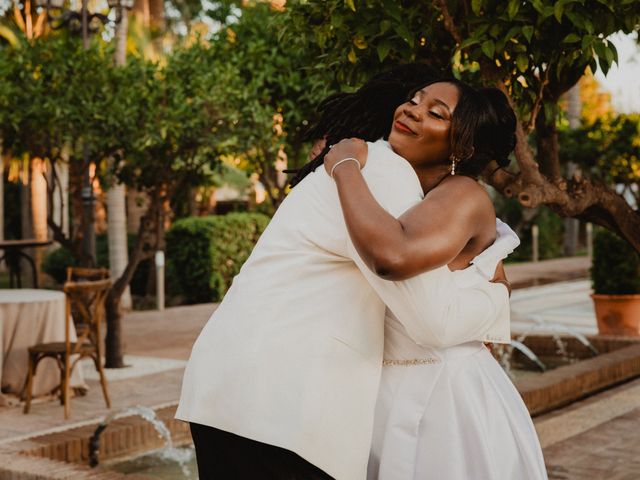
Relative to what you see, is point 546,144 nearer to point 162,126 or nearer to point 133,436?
point 133,436

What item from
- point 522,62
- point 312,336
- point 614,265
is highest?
point 522,62

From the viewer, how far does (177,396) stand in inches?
313

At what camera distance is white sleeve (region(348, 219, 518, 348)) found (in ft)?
6.46

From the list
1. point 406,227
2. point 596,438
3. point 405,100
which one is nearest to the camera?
point 406,227

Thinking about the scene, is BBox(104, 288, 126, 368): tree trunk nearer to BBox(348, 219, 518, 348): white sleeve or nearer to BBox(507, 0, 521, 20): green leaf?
BBox(507, 0, 521, 20): green leaf

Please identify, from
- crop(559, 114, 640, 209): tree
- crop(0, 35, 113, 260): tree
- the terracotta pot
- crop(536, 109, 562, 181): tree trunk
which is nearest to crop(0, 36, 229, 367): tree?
crop(0, 35, 113, 260): tree

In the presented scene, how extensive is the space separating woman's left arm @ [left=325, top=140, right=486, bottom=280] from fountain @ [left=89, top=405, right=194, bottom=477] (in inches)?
156

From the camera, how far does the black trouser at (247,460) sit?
207cm

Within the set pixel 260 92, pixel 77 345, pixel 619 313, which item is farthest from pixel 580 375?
pixel 260 92

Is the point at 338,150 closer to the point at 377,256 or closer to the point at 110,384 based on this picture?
the point at 377,256

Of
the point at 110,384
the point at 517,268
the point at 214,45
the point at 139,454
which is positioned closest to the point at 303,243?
the point at 139,454

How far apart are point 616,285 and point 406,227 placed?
372 inches

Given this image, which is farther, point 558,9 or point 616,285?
point 616,285

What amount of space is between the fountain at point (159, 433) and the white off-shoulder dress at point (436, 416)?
3.68m
